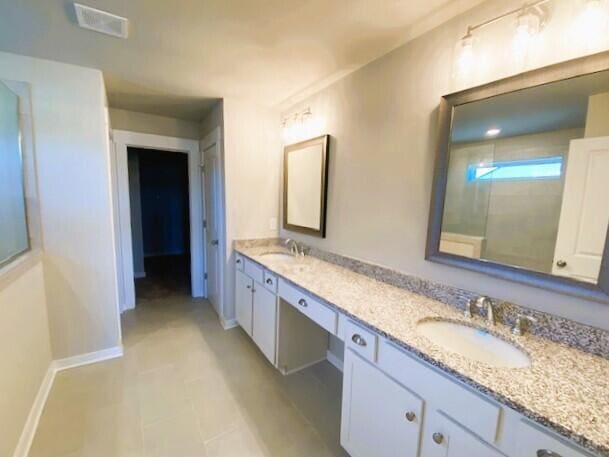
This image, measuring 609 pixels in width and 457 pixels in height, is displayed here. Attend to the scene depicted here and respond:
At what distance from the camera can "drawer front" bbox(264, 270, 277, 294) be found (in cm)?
208

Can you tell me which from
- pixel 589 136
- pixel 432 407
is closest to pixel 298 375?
pixel 432 407

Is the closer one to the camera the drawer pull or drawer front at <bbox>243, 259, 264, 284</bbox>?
the drawer pull

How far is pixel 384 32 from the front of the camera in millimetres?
1575

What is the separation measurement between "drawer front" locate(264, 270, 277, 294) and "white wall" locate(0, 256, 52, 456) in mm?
1442

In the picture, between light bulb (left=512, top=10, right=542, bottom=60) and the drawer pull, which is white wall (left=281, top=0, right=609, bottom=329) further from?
the drawer pull

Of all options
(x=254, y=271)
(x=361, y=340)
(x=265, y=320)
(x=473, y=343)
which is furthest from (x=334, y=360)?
(x=473, y=343)

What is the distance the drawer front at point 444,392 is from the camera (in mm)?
840

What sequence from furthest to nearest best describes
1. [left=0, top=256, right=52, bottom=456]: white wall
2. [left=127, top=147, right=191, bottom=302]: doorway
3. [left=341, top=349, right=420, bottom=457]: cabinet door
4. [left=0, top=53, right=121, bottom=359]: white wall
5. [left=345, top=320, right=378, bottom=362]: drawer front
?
[left=127, top=147, right=191, bottom=302]: doorway, [left=0, top=53, right=121, bottom=359]: white wall, [left=0, top=256, right=52, bottom=456]: white wall, [left=345, top=320, right=378, bottom=362]: drawer front, [left=341, top=349, right=420, bottom=457]: cabinet door

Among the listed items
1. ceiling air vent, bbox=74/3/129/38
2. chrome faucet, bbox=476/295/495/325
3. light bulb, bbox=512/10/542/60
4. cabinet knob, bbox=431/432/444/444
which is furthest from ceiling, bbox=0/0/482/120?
cabinet knob, bbox=431/432/444/444

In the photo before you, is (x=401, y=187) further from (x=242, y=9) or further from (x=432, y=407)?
(x=242, y=9)

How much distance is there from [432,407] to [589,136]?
1154mm

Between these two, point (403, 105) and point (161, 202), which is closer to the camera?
point (403, 105)

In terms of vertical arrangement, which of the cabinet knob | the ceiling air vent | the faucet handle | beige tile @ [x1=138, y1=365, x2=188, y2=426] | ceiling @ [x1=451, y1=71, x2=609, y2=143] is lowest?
beige tile @ [x1=138, y1=365, x2=188, y2=426]

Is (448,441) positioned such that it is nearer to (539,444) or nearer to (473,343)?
(539,444)
